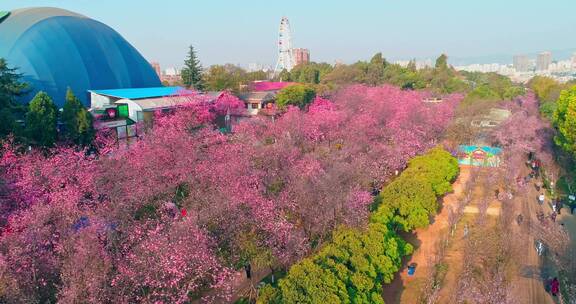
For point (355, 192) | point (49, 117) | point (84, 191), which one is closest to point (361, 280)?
point (355, 192)

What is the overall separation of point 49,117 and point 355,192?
16235mm

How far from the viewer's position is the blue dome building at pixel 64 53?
29641 millimetres

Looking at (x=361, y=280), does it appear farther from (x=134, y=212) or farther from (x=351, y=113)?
(x=351, y=113)

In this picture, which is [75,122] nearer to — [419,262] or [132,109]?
[132,109]

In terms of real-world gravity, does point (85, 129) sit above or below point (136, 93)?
below

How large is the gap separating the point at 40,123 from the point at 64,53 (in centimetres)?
1318

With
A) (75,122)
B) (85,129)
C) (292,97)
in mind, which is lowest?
(85,129)

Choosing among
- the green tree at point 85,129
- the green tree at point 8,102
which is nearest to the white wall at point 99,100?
the green tree at point 8,102

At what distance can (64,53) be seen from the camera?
104 ft

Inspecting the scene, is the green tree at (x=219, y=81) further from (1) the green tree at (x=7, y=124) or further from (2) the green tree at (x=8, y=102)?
(1) the green tree at (x=7, y=124)

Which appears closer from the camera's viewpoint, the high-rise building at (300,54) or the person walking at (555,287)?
the person walking at (555,287)

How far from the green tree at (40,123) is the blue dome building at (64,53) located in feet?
26.0

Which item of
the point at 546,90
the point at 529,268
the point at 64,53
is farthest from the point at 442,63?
the point at 529,268

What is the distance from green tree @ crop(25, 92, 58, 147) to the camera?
21.1m
